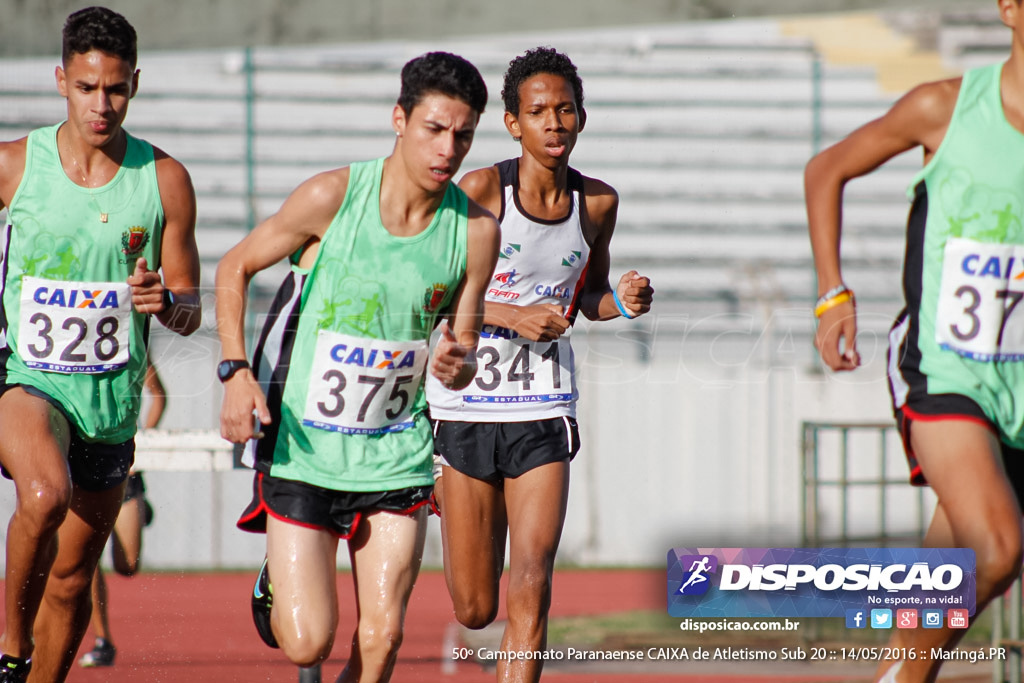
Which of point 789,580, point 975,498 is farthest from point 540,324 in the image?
point 975,498

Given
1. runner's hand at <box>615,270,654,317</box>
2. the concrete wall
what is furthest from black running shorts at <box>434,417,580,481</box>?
the concrete wall

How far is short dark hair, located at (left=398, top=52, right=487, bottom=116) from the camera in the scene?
3.22 meters

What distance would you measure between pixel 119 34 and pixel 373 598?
6.44ft

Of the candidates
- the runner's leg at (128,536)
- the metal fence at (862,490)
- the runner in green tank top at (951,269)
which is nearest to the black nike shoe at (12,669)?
the runner's leg at (128,536)

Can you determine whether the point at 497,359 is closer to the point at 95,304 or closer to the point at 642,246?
the point at 95,304

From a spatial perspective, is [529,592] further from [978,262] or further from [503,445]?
[978,262]

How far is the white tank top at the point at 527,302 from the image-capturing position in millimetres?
4047

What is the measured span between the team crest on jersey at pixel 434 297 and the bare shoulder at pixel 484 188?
0.76 metres

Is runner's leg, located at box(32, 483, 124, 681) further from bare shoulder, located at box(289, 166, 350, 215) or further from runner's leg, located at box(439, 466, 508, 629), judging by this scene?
bare shoulder, located at box(289, 166, 350, 215)

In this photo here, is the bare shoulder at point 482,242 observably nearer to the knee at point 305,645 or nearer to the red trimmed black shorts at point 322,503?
the red trimmed black shorts at point 322,503

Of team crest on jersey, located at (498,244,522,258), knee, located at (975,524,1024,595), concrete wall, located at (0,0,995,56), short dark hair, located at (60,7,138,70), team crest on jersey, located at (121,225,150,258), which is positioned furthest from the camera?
concrete wall, located at (0,0,995,56)

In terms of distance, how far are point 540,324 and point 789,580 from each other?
1335mm

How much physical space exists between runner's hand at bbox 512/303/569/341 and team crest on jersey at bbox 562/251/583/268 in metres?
0.25

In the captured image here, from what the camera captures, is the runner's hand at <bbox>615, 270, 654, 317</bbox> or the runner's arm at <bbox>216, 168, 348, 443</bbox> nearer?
the runner's arm at <bbox>216, 168, 348, 443</bbox>
